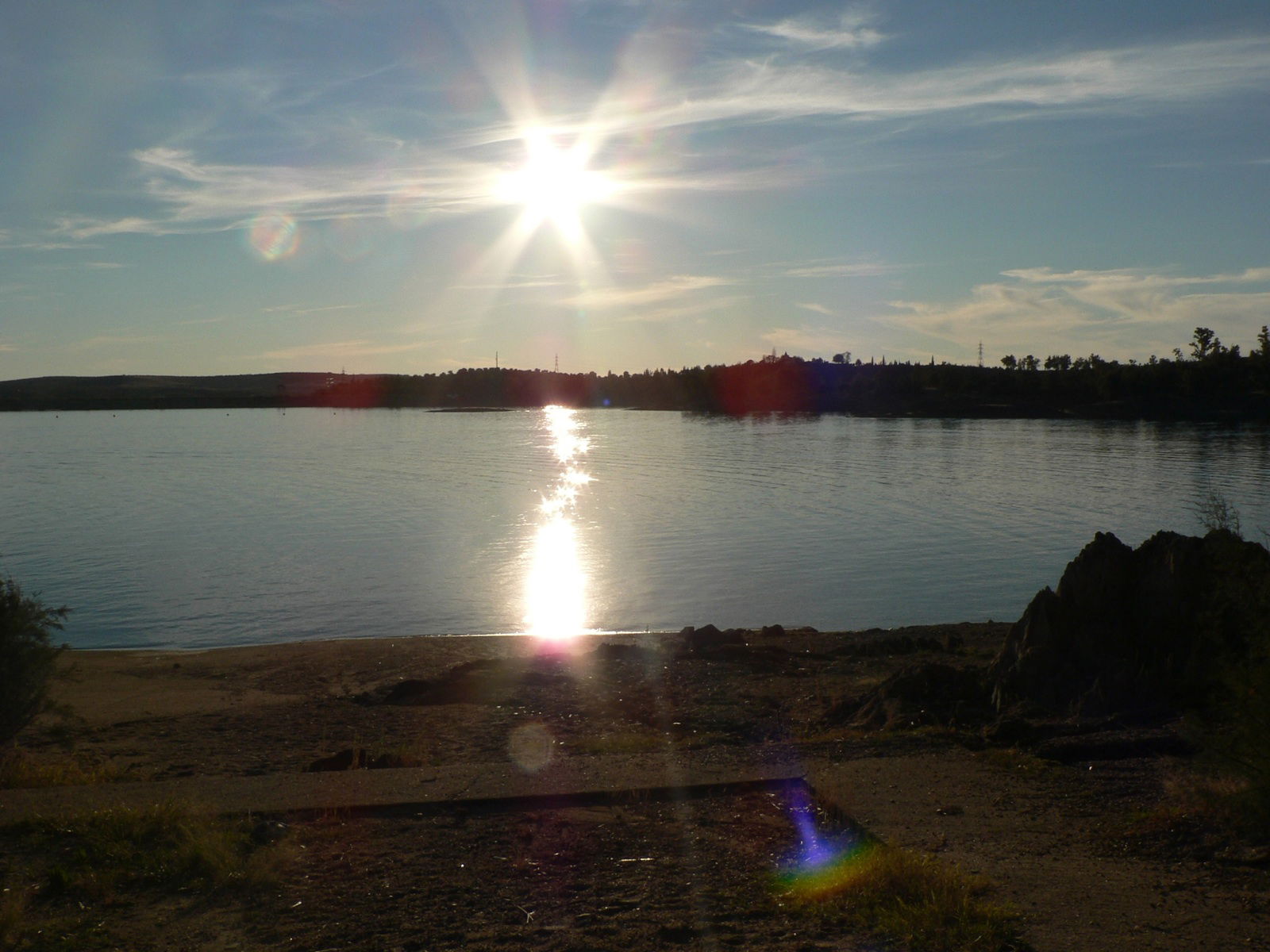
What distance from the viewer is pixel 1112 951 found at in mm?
4375

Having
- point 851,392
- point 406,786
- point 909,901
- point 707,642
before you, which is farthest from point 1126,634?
point 851,392

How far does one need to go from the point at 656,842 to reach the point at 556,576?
17.2 m

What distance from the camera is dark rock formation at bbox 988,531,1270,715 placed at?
27.5ft

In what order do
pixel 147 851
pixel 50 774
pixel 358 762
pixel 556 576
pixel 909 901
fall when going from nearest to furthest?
pixel 909 901 < pixel 147 851 < pixel 50 774 < pixel 358 762 < pixel 556 576

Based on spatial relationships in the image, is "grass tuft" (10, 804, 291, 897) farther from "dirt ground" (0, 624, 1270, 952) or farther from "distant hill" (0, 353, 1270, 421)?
"distant hill" (0, 353, 1270, 421)

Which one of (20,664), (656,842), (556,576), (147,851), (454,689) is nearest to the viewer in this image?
(147,851)

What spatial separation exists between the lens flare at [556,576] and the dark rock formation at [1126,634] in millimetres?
9050

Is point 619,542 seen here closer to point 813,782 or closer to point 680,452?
point 813,782

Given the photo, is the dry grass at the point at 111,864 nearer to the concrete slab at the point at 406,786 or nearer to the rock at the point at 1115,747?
the concrete slab at the point at 406,786

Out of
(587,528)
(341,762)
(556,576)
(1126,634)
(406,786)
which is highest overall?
(1126,634)

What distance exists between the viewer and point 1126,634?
358 inches

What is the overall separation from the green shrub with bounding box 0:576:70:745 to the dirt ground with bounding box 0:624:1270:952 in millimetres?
782

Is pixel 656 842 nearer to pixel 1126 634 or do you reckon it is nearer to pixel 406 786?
pixel 406 786

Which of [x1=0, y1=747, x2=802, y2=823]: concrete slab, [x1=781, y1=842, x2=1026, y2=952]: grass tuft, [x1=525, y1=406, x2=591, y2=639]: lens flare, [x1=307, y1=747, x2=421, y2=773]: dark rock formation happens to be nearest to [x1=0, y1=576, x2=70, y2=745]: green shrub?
[x1=0, y1=747, x2=802, y2=823]: concrete slab
